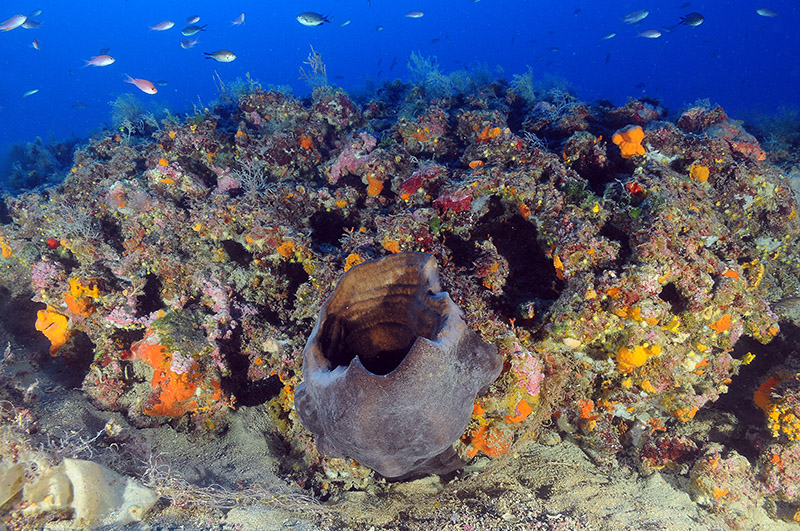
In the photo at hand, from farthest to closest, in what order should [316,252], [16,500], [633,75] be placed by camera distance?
[633,75]
[316,252]
[16,500]

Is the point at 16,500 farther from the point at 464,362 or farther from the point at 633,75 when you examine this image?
the point at 633,75

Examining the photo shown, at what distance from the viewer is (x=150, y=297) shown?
187 inches

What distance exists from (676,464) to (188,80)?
133 meters

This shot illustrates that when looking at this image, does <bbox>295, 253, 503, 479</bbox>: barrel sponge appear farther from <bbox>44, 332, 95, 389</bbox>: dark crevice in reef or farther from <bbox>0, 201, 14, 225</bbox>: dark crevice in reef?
<bbox>0, 201, 14, 225</bbox>: dark crevice in reef

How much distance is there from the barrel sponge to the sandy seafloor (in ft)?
1.24

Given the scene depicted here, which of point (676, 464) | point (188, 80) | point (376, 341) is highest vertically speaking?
point (376, 341)

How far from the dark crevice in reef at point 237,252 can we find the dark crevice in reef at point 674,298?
487 cm

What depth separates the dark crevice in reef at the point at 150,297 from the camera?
181 inches

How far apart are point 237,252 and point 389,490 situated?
3.62 meters

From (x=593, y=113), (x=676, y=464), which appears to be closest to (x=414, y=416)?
(x=676, y=464)

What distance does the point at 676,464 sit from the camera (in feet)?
11.6

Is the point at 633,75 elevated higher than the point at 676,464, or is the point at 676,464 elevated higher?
the point at 676,464

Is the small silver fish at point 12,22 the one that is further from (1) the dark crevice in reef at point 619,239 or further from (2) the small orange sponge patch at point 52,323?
(1) the dark crevice in reef at point 619,239

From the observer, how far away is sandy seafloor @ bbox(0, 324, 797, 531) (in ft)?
9.11
